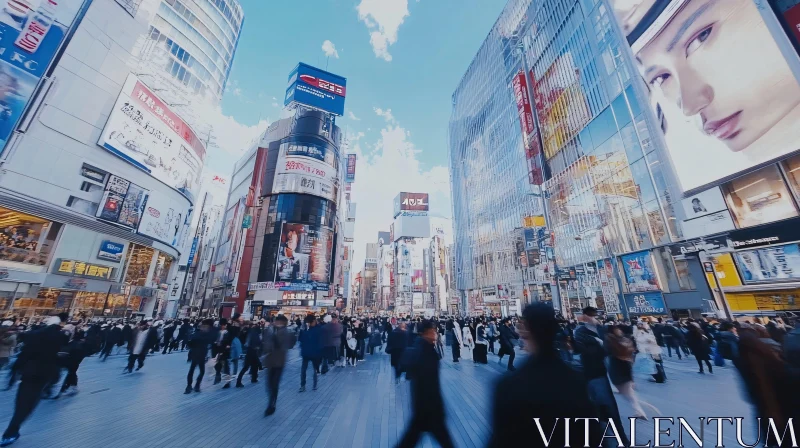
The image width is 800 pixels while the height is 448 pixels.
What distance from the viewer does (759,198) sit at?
1812 cm

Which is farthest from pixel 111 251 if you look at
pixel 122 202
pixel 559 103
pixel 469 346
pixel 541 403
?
pixel 559 103

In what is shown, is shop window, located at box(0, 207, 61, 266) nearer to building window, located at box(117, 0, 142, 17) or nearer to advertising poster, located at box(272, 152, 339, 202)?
building window, located at box(117, 0, 142, 17)

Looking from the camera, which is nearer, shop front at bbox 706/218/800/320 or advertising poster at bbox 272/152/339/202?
shop front at bbox 706/218/800/320

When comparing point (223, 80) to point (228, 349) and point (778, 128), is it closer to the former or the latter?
point (228, 349)

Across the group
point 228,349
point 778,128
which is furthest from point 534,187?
point 228,349

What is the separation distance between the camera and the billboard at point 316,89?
5112 cm

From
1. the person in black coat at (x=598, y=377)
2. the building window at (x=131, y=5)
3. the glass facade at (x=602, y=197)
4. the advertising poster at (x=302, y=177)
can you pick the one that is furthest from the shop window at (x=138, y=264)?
the glass facade at (x=602, y=197)

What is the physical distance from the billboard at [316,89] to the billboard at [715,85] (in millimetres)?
43844

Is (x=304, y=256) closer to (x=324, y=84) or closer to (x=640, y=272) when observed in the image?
(x=324, y=84)

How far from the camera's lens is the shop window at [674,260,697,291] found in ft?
73.1

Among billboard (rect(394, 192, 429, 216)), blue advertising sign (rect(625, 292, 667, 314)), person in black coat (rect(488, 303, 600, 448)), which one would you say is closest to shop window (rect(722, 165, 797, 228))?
blue advertising sign (rect(625, 292, 667, 314))

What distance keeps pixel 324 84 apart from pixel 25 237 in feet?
143

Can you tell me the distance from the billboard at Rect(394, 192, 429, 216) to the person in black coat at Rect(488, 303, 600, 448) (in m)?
121

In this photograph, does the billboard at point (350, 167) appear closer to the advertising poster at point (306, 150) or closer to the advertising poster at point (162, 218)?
the advertising poster at point (306, 150)
